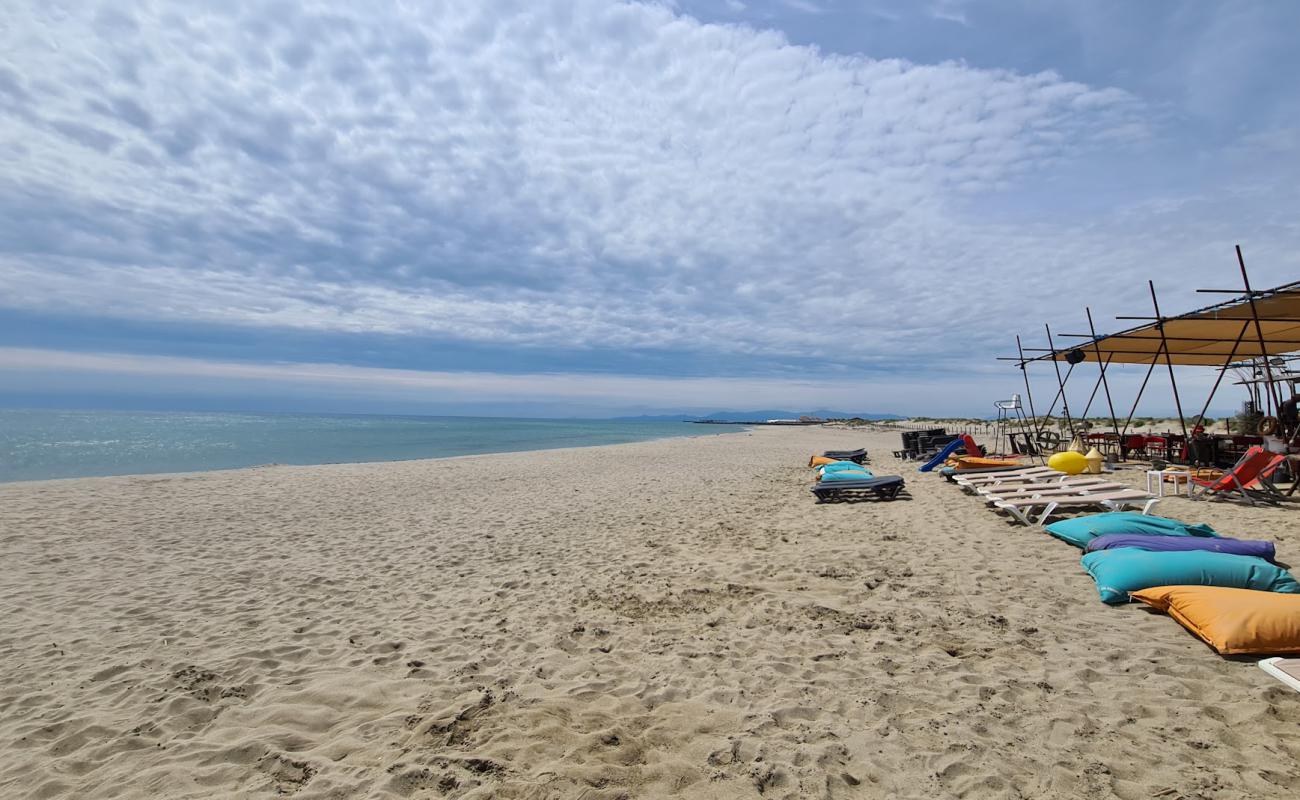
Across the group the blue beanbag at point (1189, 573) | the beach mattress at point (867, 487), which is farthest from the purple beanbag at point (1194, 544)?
the beach mattress at point (867, 487)

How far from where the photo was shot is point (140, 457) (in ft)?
85.7

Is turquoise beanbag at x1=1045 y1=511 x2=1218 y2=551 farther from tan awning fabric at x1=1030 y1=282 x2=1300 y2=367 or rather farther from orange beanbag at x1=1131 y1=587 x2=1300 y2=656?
tan awning fabric at x1=1030 y1=282 x2=1300 y2=367

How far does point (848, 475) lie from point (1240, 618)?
8.27 m

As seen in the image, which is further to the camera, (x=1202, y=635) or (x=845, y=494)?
(x=845, y=494)

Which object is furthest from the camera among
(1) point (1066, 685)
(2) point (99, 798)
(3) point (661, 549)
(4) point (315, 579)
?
(3) point (661, 549)

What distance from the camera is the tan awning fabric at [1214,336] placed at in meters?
10.9

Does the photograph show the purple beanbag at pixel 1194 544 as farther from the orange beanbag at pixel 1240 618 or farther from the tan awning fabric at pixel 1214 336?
the tan awning fabric at pixel 1214 336

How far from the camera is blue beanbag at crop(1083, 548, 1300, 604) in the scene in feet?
14.4

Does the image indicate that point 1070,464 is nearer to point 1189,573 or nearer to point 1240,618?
point 1189,573

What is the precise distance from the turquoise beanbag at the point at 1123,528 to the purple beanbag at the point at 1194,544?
1.92ft

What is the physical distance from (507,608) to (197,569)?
441cm

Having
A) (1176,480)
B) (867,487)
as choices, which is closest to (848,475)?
(867,487)

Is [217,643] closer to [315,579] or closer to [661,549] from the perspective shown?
[315,579]

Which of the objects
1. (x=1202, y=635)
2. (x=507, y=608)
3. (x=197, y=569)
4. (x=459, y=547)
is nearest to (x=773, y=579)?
(x=507, y=608)
